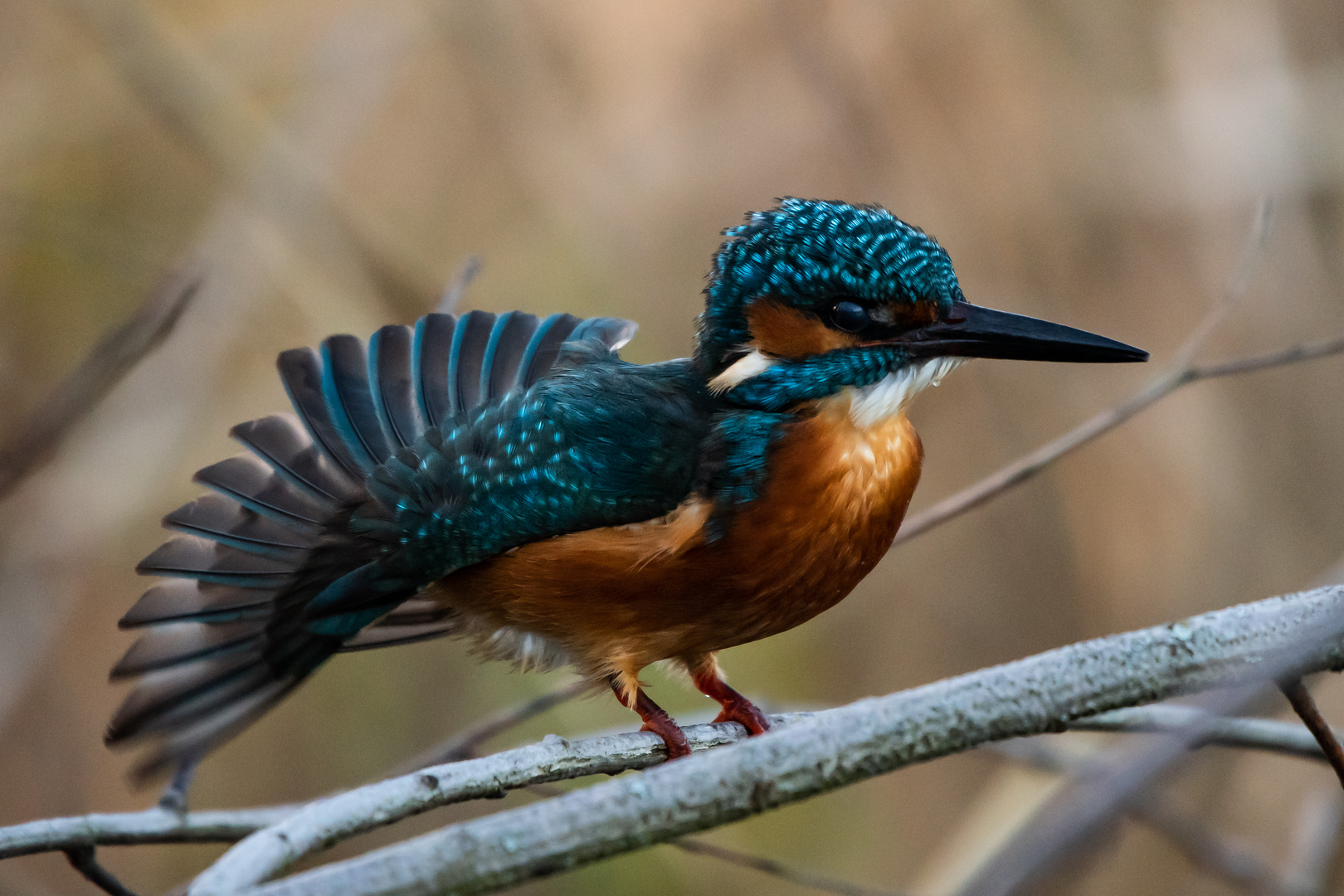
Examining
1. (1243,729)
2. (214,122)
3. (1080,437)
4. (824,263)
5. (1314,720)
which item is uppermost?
(214,122)

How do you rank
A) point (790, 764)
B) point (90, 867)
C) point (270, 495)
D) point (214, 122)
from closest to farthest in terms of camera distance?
point (790, 764) < point (90, 867) < point (270, 495) < point (214, 122)

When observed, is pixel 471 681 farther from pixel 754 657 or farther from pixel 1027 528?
pixel 1027 528

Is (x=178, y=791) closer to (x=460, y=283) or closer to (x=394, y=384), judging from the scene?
(x=394, y=384)

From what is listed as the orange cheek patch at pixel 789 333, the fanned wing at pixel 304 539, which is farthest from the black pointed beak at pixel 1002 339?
the fanned wing at pixel 304 539

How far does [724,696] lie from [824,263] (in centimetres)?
84

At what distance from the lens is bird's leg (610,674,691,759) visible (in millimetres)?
1953

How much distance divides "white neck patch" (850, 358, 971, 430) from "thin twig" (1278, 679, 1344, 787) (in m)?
0.91

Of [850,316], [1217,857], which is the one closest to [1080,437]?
[850,316]

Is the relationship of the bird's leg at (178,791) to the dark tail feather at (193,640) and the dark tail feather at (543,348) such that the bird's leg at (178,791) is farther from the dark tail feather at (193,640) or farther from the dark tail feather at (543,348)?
the dark tail feather at (543,348)

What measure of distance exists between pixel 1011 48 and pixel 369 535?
2.50 meters

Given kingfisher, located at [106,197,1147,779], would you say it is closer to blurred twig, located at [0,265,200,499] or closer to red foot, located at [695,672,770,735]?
red foot, located at [695,672,770,735]

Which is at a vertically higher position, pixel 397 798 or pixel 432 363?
pixel 432 363

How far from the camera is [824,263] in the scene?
6.86 ft

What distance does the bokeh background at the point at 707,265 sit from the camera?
338 centimetres
